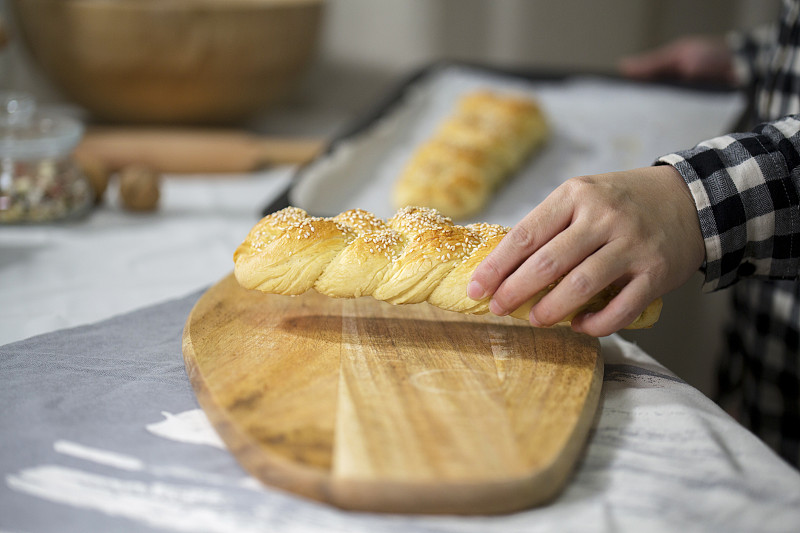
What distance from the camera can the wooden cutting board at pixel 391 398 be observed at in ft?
1.96

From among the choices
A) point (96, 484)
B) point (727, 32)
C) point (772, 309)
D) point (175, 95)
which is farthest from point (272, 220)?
point (727, 32)

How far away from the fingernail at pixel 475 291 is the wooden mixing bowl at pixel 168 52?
54.1 inches

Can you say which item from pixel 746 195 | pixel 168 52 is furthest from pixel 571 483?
pixel 168 52

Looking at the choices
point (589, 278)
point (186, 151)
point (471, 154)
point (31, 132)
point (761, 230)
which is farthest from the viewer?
point (186, 151)

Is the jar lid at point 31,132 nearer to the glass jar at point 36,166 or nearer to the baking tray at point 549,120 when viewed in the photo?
the glass jar at point 36,166

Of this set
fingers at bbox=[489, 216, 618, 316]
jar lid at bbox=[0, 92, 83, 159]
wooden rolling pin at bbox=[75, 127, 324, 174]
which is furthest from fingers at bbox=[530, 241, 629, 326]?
wooden rolling pin at bbox=[75, 127, 324, 174]

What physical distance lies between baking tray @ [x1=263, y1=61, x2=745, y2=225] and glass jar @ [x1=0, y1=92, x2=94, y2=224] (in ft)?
1.45

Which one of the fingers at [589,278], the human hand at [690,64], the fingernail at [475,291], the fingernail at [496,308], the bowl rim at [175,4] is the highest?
the bowl rim at [175,4]

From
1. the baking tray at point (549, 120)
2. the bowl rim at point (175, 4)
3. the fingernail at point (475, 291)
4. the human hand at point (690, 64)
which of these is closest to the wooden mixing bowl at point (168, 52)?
the bowl rim at point (175, 4)

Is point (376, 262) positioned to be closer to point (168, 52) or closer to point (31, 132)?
point (31, 132)

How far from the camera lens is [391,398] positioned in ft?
2.35

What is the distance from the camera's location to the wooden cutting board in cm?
60

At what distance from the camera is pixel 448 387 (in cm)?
75

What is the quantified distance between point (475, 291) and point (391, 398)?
0.59 ft
